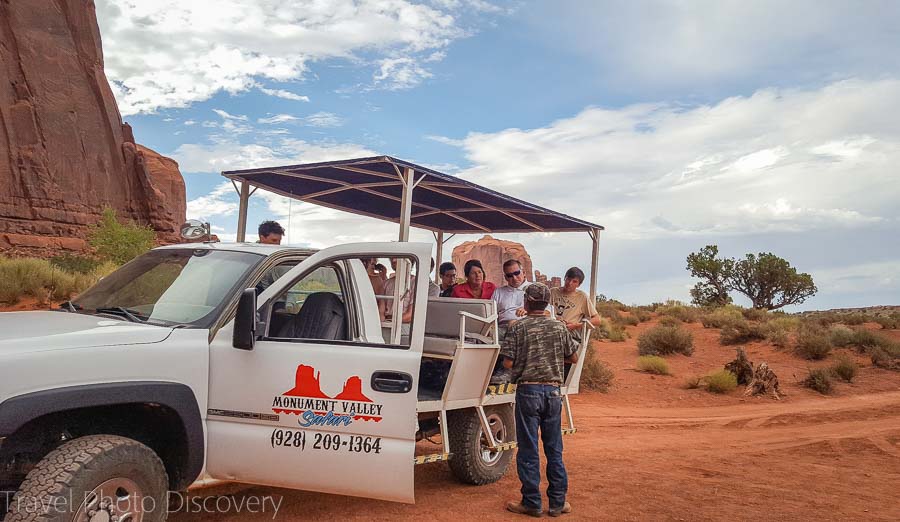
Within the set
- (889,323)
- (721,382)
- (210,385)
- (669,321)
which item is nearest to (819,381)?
(721,382)

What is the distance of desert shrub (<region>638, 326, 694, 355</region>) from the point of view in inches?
848

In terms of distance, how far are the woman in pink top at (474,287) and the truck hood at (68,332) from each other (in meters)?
4.52

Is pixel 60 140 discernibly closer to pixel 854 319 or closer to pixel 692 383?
pixel 692 383

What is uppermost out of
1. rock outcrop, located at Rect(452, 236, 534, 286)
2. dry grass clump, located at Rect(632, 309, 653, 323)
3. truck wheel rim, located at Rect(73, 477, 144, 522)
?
rock outcrop, located at Rect(452, 236, 534, 286)

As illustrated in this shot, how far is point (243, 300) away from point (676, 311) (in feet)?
106

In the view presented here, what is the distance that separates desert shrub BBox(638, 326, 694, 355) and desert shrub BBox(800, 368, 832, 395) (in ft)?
15.5

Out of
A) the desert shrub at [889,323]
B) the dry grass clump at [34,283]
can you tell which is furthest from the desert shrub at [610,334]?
the dry grass clump at [34,283]

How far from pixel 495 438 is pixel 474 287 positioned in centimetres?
228

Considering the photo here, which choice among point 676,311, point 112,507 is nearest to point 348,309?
point 112,507

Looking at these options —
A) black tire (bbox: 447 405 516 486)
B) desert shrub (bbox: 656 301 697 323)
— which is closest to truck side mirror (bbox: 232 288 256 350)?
black tire (bbox: 447 405 516 486)

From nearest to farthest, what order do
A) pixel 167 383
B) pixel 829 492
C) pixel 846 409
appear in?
1. pixel 167 383
2. pixel 829 492
3. pixel 846 409

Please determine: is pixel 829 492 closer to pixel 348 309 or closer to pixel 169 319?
Answer: pixel 348 309

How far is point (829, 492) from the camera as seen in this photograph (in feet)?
23.4

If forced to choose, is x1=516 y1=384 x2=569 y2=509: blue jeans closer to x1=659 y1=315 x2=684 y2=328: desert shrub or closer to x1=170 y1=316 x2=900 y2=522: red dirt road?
x1=170 y1=316 x2=900 y2=522: red dirt road
